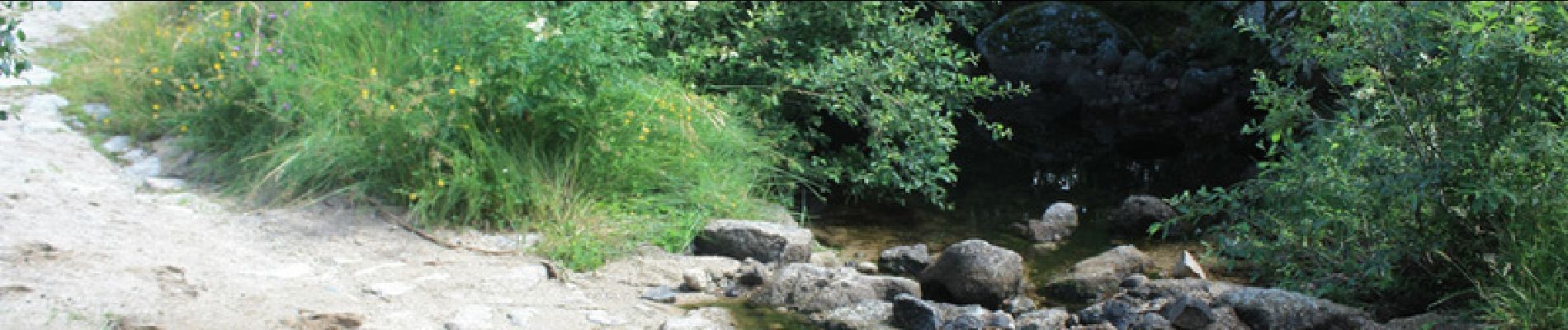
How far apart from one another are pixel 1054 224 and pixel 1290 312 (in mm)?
2244

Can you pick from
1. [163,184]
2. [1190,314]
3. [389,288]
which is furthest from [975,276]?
[163,184]

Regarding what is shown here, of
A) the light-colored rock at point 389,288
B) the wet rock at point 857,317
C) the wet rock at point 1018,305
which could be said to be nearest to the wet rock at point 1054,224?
the wet rock at point 1018,305

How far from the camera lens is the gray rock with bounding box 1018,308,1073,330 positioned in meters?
4.89

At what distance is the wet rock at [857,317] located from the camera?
4918 mm

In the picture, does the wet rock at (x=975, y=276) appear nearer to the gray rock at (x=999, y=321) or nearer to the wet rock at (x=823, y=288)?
the wet rock at (x=823, y=288)

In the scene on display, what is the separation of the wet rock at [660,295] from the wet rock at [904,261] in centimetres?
123

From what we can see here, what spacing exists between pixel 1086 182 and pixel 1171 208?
1230 millimetres

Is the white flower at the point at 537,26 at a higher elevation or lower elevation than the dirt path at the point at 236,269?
higher

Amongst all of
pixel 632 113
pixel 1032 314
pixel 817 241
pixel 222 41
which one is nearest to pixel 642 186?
pixel 632 113

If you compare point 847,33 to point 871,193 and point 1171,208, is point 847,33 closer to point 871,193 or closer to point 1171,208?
point 871,193

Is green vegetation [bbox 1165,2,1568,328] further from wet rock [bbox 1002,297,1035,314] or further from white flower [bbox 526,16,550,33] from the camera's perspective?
white flower [bbox 526,16,550,33]

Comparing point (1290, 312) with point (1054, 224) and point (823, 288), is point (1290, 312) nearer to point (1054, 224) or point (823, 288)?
point (823, 288)

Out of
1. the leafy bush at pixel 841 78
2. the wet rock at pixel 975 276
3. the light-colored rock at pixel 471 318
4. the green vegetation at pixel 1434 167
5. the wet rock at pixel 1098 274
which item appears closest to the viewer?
the green vegetation at pixel 1434 167

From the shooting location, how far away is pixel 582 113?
6.00 meters
